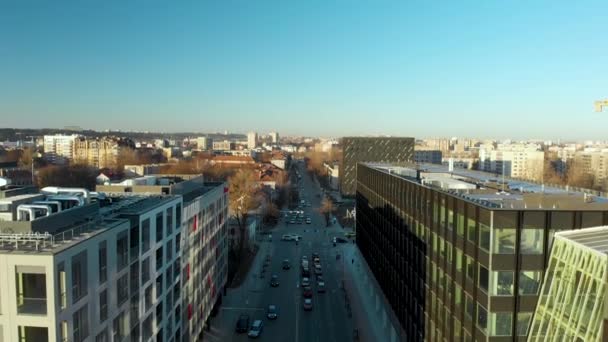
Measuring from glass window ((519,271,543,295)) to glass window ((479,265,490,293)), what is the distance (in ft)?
4.01

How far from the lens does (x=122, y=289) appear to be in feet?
69.5

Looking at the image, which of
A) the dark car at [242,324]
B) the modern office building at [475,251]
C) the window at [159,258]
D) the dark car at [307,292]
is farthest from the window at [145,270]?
Answer: the dark car at [307,292]

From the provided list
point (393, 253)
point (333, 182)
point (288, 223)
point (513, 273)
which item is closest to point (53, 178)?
point (288, 223)

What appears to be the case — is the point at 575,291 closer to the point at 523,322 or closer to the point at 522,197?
the point at 523,322

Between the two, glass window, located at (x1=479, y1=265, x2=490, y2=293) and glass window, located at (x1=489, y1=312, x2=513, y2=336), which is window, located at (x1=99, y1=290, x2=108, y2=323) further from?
glass window, located at (x1=489, y1=312, x2=513, y2=336)

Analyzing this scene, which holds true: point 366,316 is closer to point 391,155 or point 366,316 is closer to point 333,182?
point 391,155

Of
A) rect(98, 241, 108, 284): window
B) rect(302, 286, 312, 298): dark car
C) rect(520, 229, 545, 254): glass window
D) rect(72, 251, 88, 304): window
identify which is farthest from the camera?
rect(302, 286, 312, 298): dark car

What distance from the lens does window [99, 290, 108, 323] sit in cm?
1886

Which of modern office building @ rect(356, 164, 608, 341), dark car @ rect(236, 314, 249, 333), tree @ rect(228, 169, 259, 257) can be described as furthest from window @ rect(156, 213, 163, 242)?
tree @ rect(228, 169, 259, 257)

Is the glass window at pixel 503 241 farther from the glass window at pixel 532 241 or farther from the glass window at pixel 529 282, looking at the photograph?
the glass window at pixel 529 282

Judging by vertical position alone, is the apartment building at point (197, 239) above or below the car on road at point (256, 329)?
above

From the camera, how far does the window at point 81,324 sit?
1688cm

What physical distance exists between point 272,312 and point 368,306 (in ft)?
27.7

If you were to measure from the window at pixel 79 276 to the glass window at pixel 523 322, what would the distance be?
16361mm
